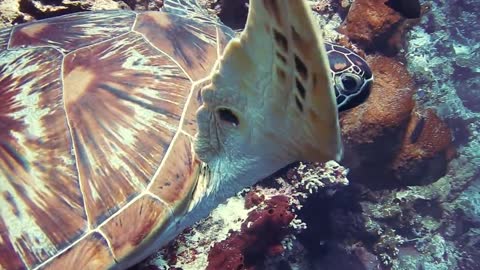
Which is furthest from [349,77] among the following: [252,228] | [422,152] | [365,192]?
[365,192]

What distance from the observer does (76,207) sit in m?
1.45

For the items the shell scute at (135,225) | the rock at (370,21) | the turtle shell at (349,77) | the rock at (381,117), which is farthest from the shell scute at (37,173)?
the rock at (370,21)

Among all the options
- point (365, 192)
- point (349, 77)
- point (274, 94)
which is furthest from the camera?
point (365, 192)

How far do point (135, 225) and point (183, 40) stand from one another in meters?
0.92

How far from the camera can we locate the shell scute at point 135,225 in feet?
4.80

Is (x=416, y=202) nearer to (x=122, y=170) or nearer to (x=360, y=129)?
(x=360, y=129)

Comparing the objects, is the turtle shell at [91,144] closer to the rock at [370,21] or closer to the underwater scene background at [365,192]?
the underwater scene background at [365,192]

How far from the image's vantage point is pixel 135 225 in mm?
1501

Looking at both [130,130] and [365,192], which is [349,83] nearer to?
[130,130]

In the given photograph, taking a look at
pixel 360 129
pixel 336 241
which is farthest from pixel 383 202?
pixel 360 129

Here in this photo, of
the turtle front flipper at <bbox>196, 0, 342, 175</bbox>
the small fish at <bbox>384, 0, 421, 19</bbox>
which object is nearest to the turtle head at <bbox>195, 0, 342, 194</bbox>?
the turtle front flipper at <bbox>196, 0, 342, 175</bbox>

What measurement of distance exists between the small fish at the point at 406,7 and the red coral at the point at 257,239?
208cm

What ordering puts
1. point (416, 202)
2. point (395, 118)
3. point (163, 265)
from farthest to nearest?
point (416, 202) < point (395, 118) < point (163, 265)

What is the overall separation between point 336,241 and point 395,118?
140cm
